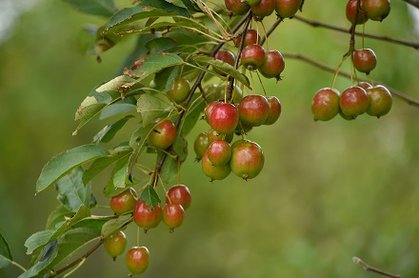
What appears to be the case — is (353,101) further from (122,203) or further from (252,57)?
(122,203)

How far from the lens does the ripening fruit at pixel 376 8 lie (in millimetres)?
A: 992

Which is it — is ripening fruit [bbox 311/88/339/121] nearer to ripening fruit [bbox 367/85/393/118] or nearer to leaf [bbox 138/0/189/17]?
ripening fruit [bbox 367/85/393/118]

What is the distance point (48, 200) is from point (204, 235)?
1.44 metres

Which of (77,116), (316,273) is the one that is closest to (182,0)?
(77,116)

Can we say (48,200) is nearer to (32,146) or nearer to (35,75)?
(32,146)

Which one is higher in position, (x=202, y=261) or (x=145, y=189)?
(x=145, y=189)

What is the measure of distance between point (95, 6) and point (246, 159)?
57 centimetres

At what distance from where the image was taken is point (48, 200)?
584 cm

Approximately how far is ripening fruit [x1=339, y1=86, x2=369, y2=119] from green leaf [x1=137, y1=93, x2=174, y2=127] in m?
0.27

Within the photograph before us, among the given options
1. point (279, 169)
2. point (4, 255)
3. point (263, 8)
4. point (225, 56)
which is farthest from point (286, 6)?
point (279, 169)

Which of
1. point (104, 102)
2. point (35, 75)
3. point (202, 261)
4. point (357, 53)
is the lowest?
point (202, 261)

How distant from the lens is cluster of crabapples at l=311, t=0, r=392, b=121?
1.01 meters

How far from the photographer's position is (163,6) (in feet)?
2.97

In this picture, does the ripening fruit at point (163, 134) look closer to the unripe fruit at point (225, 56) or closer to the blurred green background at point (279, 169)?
the unripe fruit at point (225, 56)
